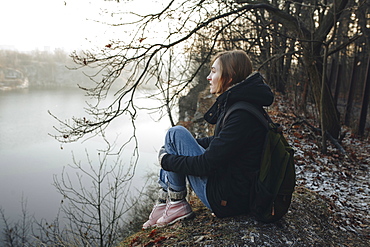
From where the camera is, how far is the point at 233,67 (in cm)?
204

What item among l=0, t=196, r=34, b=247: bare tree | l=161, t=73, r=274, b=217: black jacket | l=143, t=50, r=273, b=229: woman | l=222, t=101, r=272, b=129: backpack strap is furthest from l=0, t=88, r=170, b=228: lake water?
l=222, t=101, r=272, b=129: backpack strap

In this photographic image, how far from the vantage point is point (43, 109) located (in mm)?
28406

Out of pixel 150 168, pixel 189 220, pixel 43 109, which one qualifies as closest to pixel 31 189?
pixel 150 168

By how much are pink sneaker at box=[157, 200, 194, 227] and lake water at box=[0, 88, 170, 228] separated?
11.6 m

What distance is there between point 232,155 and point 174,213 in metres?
0.91

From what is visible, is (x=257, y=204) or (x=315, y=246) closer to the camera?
(x=257, y=204)

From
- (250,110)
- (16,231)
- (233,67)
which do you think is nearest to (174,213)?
(250,110)

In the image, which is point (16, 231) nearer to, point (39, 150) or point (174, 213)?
point (39, 150)

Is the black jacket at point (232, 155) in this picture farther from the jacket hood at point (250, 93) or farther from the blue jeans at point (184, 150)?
the blue jeans at point (184, 150)

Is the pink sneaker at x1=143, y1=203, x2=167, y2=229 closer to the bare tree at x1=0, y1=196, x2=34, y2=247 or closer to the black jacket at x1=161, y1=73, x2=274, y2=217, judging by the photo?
the black jacket at x1=161, y1=73, x2=274, y2=217

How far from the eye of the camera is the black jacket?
1.86 metres

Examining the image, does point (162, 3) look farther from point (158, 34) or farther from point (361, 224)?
point (361, 224)

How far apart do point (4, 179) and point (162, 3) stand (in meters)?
18.1

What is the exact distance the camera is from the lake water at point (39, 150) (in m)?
16.9
